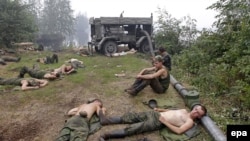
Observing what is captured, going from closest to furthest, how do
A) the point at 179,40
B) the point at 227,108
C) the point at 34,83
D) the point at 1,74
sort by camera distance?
the point at 227,108 → the point at 34,83 → the point at 1,74 → the point at 179,40

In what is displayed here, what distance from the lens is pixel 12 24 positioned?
70.1 feet

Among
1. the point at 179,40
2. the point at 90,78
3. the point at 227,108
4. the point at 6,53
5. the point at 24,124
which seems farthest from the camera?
the point at 6,53

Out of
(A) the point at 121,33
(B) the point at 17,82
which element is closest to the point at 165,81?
(B) the point at 17,82

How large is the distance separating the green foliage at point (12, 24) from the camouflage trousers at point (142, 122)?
17121 millimetres

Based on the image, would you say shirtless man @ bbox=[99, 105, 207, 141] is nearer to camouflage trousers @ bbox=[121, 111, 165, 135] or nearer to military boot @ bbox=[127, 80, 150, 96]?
camouflage trousers @ bbox=[121, 111, 165, 135]

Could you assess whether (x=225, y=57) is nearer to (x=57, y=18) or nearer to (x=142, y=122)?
(x=142, y=122)

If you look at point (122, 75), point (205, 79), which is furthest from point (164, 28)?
point (205, 79)

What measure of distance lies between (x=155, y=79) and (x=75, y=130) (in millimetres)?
3111

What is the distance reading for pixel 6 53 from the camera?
770 inches

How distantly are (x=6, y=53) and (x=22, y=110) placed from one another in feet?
44.6

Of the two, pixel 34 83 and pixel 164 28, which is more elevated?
pixel 164 28

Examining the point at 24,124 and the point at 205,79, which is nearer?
the point at 24,124

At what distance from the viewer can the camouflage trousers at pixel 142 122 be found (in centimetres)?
562

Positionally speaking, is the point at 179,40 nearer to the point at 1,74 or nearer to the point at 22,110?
the point at 1,74
